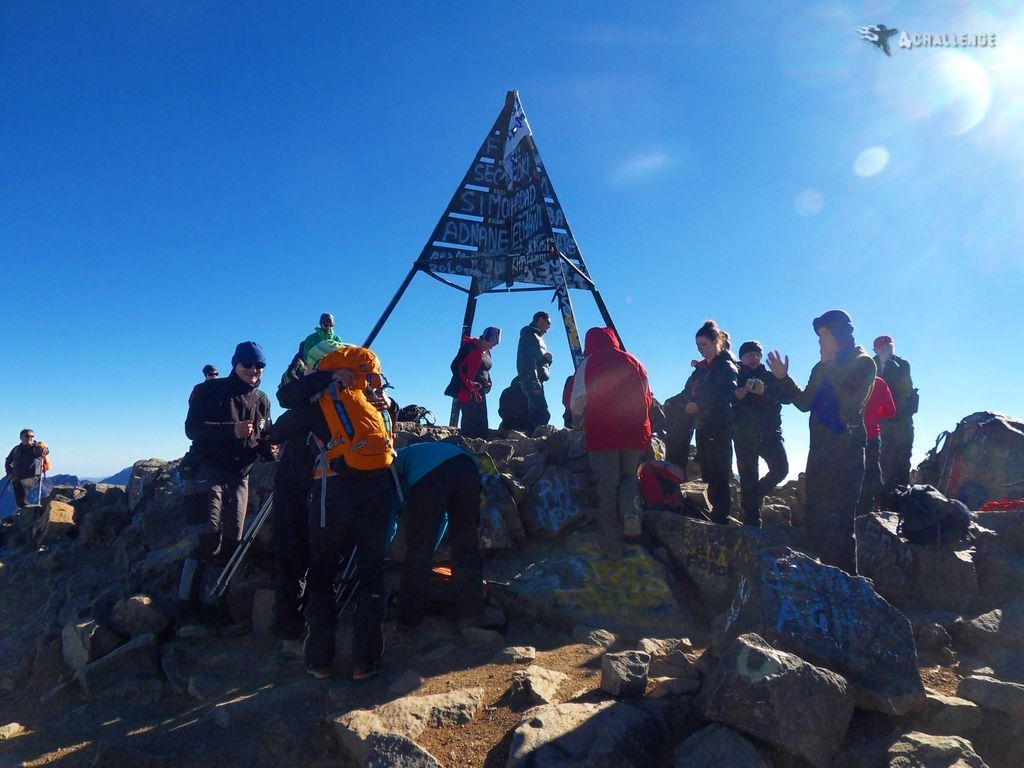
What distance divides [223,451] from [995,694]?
6585mm

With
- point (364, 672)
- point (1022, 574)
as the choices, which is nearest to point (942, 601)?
point (1022, 574)

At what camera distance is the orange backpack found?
15.2 ft

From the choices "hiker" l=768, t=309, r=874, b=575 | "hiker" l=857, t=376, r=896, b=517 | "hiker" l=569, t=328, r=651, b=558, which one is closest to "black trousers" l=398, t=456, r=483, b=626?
"hiker" l=569, t=328, r=651, b=558

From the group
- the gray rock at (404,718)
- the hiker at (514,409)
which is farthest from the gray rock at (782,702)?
the hiker at (514,409)

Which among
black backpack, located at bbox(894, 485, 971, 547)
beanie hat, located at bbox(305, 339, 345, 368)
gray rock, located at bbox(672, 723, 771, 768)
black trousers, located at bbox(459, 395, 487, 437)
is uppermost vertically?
beanie hat, located at bbox(305, 339, 345, 368)

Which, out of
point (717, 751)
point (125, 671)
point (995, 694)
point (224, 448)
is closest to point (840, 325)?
point (995, 694)

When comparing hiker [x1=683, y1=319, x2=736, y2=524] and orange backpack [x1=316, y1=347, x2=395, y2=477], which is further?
hiker [x1=683, y1=319, x2=736, y2=524]

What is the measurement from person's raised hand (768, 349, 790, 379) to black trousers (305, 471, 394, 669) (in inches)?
160

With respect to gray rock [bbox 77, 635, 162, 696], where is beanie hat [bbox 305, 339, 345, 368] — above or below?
above

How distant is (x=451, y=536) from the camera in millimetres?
5312

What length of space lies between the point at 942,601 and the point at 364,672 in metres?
5.86

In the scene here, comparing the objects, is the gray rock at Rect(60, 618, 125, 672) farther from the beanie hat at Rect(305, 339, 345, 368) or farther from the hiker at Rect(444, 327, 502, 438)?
the hiker at Rect(444, 327, 502, 438)

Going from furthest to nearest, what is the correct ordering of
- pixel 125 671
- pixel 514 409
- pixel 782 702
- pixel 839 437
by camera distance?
pixel 514 409 < pixel 839 437 < pixel 125 671 < pixel 782 702

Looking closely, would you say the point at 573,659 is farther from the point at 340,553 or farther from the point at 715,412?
the point at 715,412
